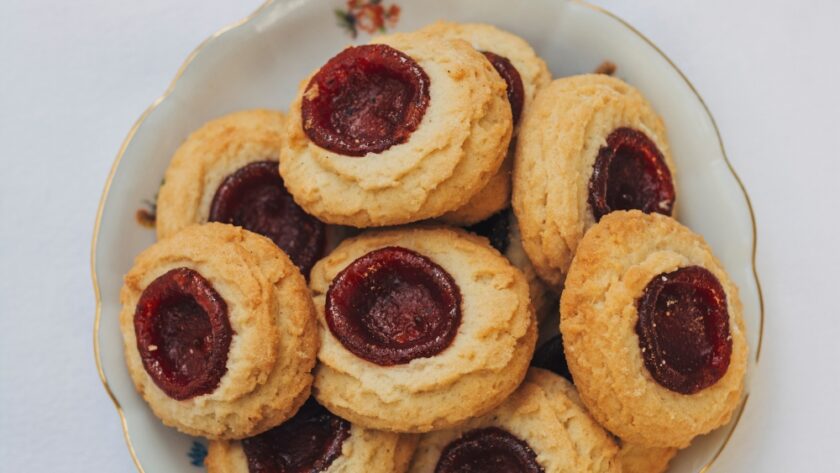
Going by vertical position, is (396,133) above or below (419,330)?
above

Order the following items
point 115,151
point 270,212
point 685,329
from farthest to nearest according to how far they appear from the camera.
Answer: point 115,151 < point 270,212 < point 685,329

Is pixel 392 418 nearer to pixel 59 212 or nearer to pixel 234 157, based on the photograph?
pixel 234 157

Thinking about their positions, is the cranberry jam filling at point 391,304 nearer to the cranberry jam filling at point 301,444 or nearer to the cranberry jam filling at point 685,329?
the cranberry jam filling at point 301,444

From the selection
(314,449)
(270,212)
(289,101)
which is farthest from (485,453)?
(289,101)

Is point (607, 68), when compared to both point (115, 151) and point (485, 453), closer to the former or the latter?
point (485, 453)

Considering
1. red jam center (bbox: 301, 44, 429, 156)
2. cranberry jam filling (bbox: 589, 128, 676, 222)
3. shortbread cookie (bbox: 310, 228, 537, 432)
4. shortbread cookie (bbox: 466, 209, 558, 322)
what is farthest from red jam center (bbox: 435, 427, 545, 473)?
red jam center (bbox: 301, 44, 429, 156)

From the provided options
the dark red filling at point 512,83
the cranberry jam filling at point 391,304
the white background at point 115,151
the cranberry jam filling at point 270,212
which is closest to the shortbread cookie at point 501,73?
the dark red filling at point 512,83

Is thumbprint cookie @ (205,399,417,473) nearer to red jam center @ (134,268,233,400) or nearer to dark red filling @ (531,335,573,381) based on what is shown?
red jam center @ (134,268,233,400)
